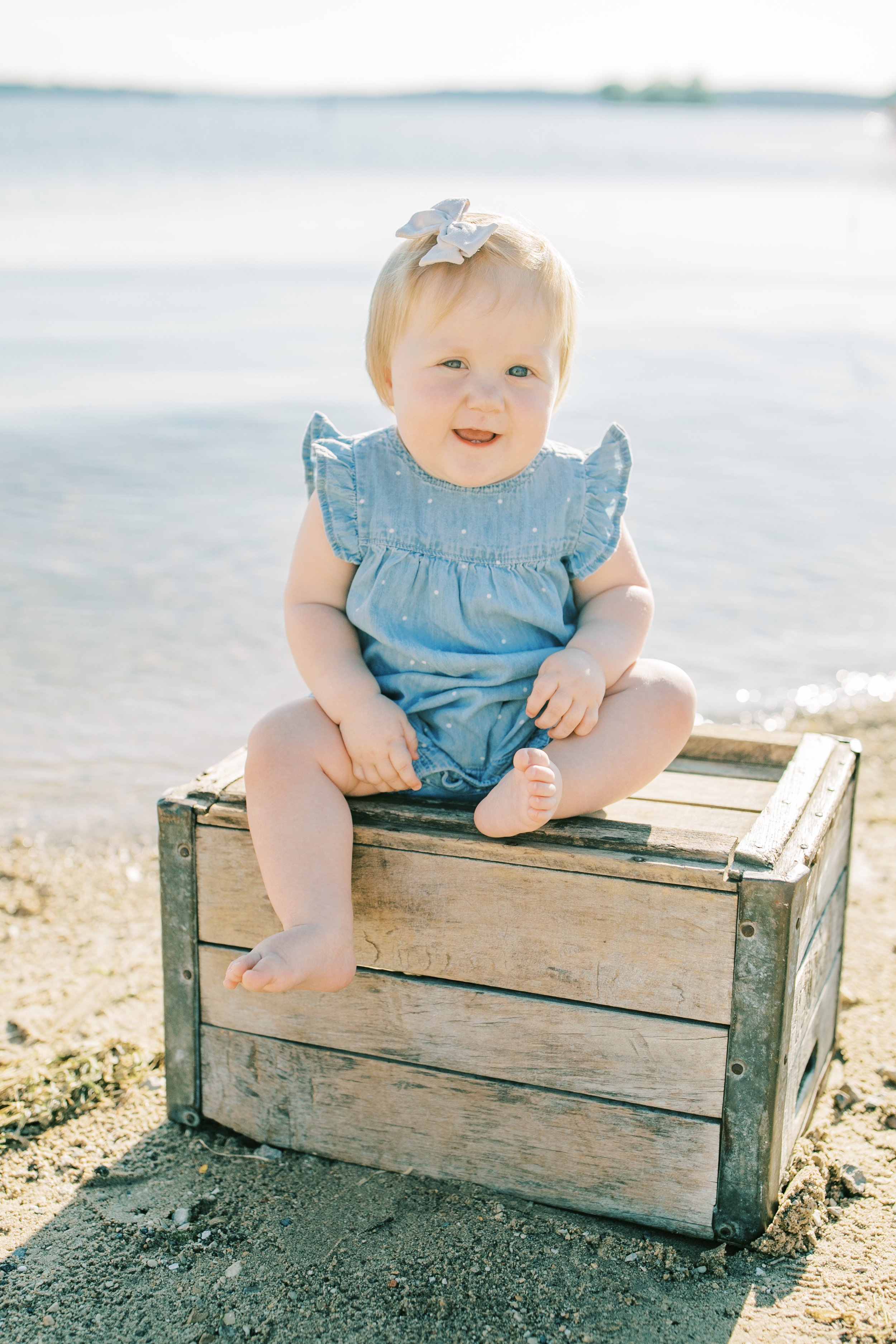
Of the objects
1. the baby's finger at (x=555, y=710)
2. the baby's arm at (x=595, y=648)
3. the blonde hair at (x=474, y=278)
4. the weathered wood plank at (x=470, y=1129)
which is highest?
the blonde hair at (x=474, y=278)

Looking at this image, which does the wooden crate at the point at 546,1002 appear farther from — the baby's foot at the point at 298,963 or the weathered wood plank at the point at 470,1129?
the baby's foot at the point at 298,963

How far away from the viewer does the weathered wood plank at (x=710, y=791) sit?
7.47ft

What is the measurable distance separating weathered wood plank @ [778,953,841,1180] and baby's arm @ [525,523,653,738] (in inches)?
24.8

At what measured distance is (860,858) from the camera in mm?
3559

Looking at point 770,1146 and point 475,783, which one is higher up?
point 475,783

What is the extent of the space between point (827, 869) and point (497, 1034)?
67 cm

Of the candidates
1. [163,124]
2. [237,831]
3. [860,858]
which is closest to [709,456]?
[860,858]

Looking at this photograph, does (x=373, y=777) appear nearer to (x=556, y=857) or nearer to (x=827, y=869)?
(x=556, y=857)

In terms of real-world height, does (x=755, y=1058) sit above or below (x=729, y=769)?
below

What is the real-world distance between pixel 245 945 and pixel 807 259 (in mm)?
18580

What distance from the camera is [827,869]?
2209 millimetres

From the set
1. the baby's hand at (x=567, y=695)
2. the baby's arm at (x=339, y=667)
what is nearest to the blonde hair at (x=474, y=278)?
the baby's arm at (x=339, y=667)

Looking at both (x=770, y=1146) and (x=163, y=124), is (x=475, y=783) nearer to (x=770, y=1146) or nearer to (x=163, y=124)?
(x=770, y=1146)

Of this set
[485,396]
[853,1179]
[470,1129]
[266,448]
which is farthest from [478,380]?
[266,448]
